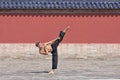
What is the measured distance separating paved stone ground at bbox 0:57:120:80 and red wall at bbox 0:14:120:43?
1.04 meters

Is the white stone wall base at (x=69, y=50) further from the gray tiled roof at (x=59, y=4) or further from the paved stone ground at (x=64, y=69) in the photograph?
the gray tiled roof at (x=59, y=4)

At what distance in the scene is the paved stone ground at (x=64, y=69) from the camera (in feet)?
58.3

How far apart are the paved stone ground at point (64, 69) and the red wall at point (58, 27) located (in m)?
1.04

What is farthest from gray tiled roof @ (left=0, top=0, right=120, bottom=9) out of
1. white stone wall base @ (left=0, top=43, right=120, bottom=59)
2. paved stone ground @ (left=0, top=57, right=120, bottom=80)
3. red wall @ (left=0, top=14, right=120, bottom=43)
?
paved stone ground @ (left=0, top=57, right=120, bottom=80)

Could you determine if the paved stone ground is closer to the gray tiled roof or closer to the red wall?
the red wall

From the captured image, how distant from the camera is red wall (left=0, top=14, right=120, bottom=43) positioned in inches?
960

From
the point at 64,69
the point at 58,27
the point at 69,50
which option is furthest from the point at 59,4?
the point at 64,69

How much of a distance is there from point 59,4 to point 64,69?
16.9 ft

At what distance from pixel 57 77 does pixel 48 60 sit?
641cm

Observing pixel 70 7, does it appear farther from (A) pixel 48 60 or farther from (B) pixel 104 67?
Answer: (B) pixel 104 67

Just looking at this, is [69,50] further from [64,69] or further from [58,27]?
[64,69]

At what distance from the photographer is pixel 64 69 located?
2027cm

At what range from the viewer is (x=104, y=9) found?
80.3ft

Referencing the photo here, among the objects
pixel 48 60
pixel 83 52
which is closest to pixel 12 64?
pixel 48 60
